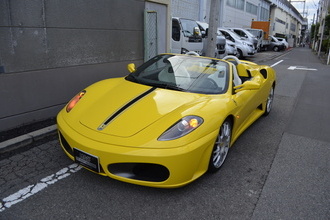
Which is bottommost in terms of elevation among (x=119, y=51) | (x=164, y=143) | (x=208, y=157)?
(x=208, y=157)

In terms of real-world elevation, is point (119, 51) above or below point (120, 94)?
above

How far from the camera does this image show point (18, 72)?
399 centimetres

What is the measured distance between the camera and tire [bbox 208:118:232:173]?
282 centimetres

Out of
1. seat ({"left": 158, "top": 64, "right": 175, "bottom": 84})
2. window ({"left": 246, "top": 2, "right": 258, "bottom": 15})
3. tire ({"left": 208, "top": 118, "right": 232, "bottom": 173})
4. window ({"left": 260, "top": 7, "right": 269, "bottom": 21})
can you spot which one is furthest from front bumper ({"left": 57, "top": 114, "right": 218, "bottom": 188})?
window ({"left": 260, "top": 7, "right": 269, "bottom": 21})

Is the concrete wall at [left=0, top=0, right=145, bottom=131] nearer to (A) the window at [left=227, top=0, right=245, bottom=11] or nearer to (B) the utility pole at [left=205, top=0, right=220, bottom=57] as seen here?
(B) the utility pole at [left=205, top=0, right=220, bottom=57]

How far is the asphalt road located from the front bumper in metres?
0.22

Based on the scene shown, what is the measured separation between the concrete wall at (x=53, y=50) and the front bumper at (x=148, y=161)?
2044 mm

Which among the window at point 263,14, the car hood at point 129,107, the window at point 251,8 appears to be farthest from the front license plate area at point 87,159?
the window at point 263,14

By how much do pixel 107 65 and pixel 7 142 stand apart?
2.72m

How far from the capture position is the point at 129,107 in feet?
9.20

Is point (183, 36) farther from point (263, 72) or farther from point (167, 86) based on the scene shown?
point (167, 86)

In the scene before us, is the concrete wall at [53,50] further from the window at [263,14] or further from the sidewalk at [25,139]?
the window at [263,14]

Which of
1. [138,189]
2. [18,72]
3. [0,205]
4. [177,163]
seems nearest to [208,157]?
[177,163]

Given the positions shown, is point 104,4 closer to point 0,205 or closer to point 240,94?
point 240,94
